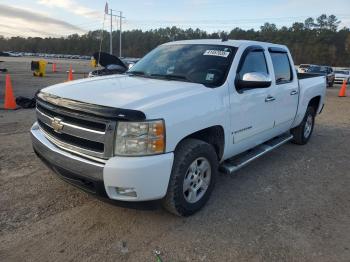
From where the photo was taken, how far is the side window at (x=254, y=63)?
14.6 ft

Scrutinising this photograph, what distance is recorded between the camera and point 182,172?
11.2 ft

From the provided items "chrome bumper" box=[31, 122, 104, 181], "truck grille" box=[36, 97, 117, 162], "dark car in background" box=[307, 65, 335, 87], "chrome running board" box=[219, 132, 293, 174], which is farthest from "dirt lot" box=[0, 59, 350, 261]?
"dark car in background" box=[307, 65, 335, 87]

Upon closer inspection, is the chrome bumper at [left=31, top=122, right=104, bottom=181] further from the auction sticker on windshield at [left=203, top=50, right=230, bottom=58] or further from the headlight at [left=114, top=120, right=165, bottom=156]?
the auction sticker on windshield at [left=203, top=50, right=230, bottom=58]

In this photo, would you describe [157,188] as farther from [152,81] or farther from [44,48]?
[44,48]

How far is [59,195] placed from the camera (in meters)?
4.08

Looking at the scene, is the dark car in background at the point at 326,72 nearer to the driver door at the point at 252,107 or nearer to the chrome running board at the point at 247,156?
the chrome running board at the point at 247,156

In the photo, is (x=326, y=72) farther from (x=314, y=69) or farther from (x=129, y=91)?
(x=129, y=91)

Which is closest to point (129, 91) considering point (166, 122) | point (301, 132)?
point (166, 122)

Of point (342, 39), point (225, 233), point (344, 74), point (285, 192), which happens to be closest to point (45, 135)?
point (225, 233)

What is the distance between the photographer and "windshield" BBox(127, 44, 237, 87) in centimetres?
414

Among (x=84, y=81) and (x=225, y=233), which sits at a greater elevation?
(x=84, y=81)

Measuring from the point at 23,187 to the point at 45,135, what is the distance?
86cm

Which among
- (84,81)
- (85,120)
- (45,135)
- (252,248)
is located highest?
(84,81)

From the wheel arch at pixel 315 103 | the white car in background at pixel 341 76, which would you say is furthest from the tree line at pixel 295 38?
the wheel arch at pixel 315 103
